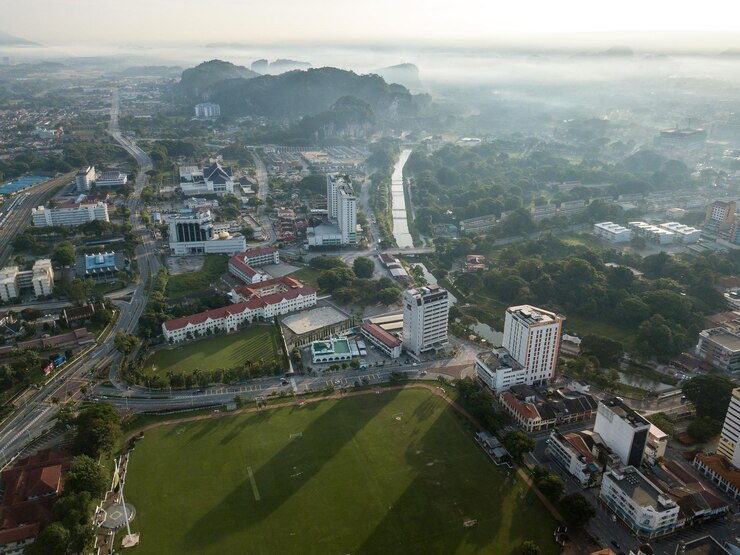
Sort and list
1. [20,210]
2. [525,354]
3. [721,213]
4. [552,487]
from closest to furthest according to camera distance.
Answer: [552,487] → [525,354] → [721,213] → [20,210]

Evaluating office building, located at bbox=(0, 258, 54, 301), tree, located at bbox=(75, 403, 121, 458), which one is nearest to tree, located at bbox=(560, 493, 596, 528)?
tree, located at bbox=(75, 403, 121, 458)

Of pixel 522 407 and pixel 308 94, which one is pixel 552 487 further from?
pixel 308 94

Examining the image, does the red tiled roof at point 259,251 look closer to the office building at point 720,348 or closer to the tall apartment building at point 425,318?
the tall apartment building at point 425,318

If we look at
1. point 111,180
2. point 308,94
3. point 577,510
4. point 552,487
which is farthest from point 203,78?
point 577,510

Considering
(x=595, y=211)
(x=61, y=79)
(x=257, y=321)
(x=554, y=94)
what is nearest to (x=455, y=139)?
(x=595, y=211)

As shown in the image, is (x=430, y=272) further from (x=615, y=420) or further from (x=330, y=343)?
(x=615, y=420)

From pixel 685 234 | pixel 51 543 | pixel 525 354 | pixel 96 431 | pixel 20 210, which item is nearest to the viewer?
pixel 51 543

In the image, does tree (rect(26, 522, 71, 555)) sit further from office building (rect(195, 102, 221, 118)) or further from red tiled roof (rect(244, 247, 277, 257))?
office building (rect(195, 102, 221, 118))

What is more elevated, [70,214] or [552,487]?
[70,214]
